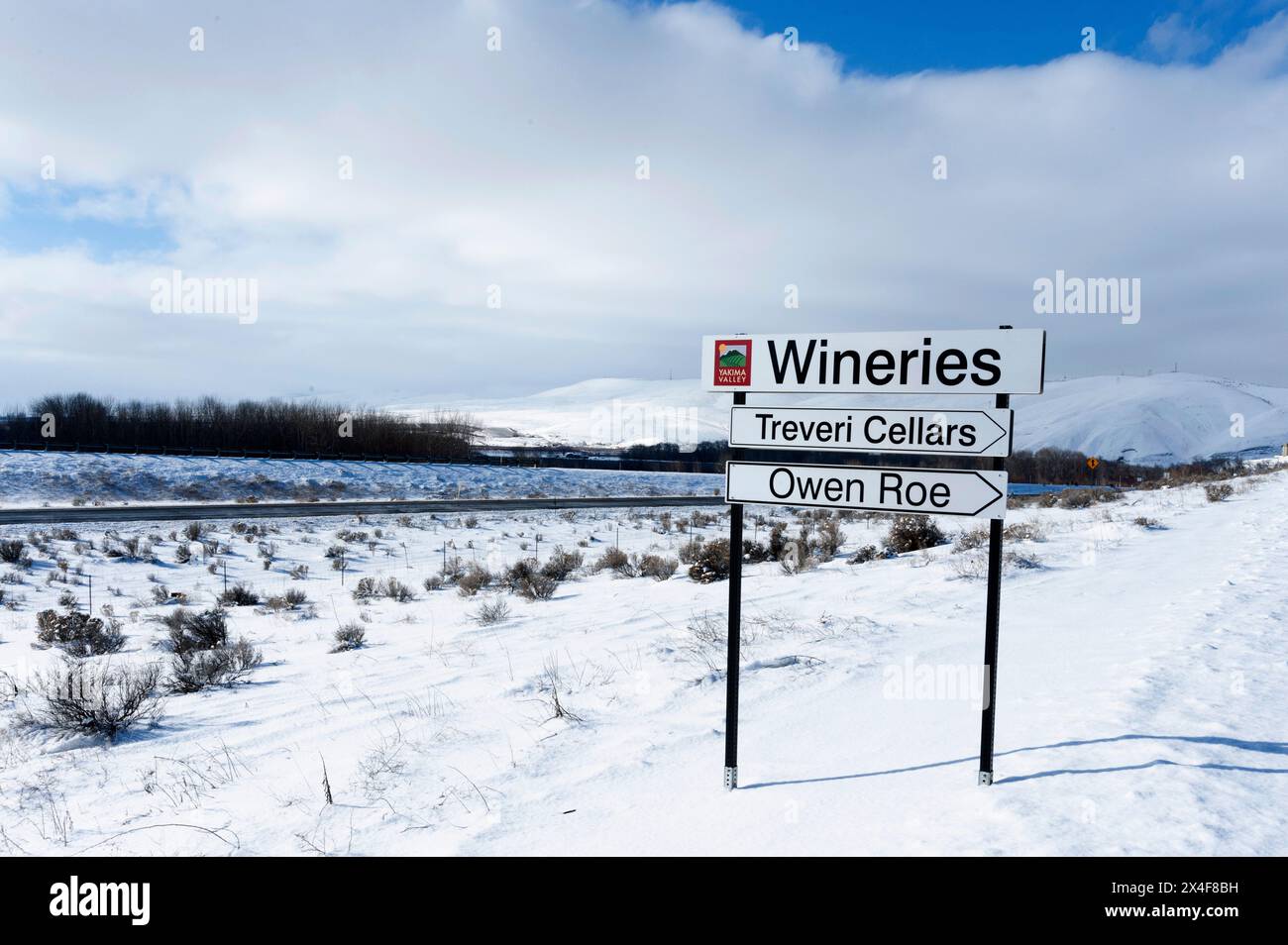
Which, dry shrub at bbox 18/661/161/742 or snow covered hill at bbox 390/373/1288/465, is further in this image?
snow covered hill at bbox 390/373/1288/465

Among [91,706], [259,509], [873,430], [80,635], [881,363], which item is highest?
[881,363]

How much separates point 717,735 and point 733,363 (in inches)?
99.9

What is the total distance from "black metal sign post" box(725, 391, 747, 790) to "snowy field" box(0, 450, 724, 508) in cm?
3564

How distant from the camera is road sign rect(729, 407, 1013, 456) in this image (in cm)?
377

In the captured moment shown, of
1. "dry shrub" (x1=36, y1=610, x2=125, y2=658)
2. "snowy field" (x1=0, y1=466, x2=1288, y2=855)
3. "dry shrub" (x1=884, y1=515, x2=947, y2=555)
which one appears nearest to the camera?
"snowy field" (x1=0, y1=466, x2=1288, y2=855)

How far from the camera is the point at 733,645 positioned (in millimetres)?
4199

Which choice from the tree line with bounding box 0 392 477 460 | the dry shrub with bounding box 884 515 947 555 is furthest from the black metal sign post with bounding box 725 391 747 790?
the tree line with bounding box 0 392 477 460

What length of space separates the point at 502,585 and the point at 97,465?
1264 inches

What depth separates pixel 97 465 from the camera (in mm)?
35156

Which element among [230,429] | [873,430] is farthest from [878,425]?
[230,429]

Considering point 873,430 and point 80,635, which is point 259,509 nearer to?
point 80,635

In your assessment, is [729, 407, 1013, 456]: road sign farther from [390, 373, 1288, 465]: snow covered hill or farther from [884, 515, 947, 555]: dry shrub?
[390, 373, 1288, 465]: snow covered hill
